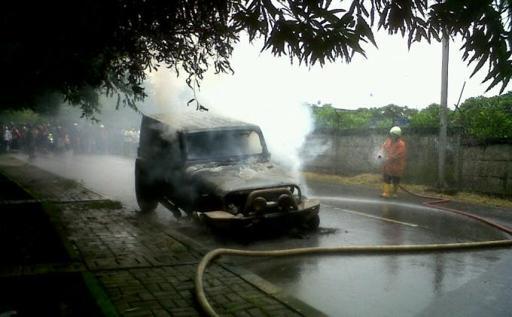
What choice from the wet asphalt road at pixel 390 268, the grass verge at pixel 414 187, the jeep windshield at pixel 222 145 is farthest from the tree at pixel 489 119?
the jeep windshield at pixel 222 145

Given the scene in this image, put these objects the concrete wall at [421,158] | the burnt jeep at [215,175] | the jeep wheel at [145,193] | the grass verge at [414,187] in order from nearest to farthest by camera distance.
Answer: the burnt jeep at [215,175] < the jeep wheel at [145,193] < the grass verge at [414,187] < the concrete wall at [421,158]

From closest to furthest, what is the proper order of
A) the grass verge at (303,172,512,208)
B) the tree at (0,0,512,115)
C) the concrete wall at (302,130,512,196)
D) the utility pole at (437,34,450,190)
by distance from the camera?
the tree at (0,0,512,115) < the grass verge at (303,172,512,208) < the concrete wall at (302,130,512,196) < the utility pole at (437,34,450,190)

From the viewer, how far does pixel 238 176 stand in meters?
7.58

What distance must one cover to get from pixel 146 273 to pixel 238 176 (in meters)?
2.76

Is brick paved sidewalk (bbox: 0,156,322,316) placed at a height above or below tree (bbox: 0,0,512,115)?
below

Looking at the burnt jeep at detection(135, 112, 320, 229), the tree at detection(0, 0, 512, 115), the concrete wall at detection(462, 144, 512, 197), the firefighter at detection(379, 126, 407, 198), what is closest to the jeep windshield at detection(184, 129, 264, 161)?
the burnt jeep at detection(135, 112, 320, 229)

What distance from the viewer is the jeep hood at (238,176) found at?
7.25 m

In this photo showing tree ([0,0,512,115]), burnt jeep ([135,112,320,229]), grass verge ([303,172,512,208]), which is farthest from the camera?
grass verge ([303,172,512,208])

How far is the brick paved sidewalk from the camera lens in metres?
4.12

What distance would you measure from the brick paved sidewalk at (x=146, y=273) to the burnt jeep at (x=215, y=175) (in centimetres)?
84

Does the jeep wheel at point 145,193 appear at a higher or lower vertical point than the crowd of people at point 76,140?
lower

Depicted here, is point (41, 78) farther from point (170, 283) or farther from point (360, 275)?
point (360, 275)

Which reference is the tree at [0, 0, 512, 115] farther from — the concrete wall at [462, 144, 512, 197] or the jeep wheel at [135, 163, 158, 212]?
the concrete wall at [462, 144, 512, 197]

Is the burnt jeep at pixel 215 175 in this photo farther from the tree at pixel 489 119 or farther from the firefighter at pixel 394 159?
the tree at pixel 489 119
